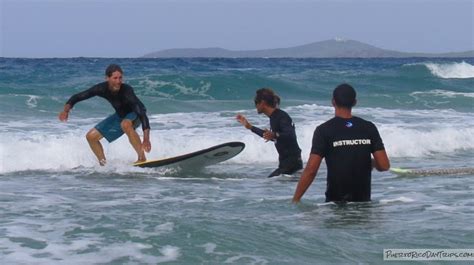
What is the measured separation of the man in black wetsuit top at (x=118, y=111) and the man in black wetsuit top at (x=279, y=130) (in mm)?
1590

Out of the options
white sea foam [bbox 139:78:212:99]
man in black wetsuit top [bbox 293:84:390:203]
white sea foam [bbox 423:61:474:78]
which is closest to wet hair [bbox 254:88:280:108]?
man in black wetsuit top [bbox 293:84:390:203]

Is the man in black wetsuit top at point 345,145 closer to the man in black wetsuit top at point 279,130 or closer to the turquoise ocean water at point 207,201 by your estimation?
the turquoise ocean water at point 207,201

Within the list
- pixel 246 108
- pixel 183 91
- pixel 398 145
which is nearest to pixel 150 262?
pixel 398 145

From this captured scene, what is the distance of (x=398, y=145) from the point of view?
1520cm

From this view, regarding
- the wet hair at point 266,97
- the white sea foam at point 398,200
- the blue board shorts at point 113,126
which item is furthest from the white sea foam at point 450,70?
the white sea foam at point 398,200

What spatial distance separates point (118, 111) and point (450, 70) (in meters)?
38.6

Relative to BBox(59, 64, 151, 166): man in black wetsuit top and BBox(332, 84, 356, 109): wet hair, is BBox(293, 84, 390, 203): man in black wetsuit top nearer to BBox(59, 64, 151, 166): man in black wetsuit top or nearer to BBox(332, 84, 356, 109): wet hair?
BBox(332, 84, 356, 109): wet hair

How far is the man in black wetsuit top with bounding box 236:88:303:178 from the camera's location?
32.5 ft

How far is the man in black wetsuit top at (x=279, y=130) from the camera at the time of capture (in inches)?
390

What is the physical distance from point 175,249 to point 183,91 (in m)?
22.0

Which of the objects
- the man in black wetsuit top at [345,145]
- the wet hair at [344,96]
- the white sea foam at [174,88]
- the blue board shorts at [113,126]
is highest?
the wet hair at [344,96]

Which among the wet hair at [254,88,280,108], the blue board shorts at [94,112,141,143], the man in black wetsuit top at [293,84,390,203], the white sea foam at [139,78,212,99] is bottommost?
the white sea foam at [139,78,212,99]

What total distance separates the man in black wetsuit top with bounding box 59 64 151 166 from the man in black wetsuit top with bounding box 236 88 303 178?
1590 millimetres

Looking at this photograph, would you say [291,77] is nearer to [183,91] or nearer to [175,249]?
[183,91]
